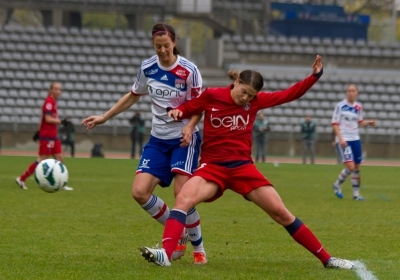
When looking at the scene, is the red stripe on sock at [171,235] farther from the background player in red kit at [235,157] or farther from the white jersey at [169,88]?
the white jersey at [169,88]

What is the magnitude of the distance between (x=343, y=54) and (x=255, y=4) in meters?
4.90

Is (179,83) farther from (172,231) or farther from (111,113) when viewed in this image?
(172,231)

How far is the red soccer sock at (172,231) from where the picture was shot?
22.6ft

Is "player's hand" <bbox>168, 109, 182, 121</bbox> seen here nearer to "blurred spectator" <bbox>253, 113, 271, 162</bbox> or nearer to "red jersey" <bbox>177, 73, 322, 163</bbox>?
"red jersey" <bbox>177, 73, 322, 163</bbox>

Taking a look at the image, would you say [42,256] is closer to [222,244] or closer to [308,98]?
[222,244]

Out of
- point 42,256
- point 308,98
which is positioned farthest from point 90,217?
point 308,98

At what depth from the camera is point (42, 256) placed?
7730 millimetres

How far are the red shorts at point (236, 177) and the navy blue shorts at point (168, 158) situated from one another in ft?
1.74

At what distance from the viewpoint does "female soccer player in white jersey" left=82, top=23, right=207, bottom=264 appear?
765 cm

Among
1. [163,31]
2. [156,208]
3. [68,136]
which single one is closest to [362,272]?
[156,208]

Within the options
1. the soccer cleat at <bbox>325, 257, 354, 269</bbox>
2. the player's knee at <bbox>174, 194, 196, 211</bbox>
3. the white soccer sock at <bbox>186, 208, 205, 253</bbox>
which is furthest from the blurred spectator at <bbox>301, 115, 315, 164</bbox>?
the player's knee at <bbox>174, 194, 196, 211</bbox>

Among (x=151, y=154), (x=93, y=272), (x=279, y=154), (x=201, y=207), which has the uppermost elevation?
(x=151, y=154)

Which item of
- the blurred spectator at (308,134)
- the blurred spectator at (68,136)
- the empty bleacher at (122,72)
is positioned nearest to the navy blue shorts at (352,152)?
the blurred spectator at (308,134)

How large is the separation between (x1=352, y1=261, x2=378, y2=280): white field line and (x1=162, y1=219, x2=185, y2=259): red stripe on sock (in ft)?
4.90
